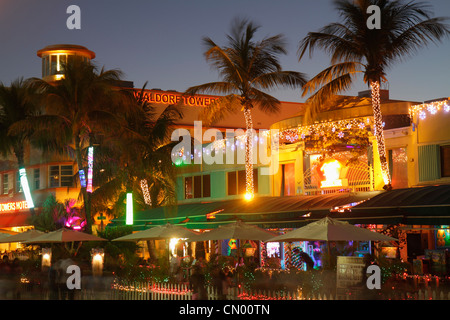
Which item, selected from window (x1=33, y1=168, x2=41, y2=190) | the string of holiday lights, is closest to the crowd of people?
the string of holiday lights

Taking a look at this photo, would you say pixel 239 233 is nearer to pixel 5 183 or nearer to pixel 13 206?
pixel 13 206

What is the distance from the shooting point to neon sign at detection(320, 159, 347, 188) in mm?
28197

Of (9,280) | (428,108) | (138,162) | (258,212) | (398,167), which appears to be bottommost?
(9,280)

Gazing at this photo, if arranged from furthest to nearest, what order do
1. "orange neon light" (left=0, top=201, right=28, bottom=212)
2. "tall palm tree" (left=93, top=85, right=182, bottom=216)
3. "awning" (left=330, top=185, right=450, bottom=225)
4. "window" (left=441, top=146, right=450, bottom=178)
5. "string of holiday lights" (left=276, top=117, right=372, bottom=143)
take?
"orange neon light" (left=0, top=201, right=28, bottom=212)
"tall palm tree" (left=93, top=85, right=182, bottom=216)
"string of holiday lights" (left=276, top=117, right=372, bottom=143)
"window" (left=441, top=146, right=450, bottom=178)
"awning" (left=330, top=185, right=450, bottom=225)

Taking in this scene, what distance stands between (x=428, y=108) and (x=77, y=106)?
15314mm

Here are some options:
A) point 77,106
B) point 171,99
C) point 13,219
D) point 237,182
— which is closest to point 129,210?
point 237,182

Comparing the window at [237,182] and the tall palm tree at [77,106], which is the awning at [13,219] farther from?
the window at [237,182]

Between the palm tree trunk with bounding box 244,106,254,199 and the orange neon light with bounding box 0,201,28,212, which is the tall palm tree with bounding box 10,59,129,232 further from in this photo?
the orange neon light with bounding box 0,201,28,212

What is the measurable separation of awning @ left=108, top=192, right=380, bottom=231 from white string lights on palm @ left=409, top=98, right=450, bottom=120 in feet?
11.1

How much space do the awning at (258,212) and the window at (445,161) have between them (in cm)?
257

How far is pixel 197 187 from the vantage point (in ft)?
127
